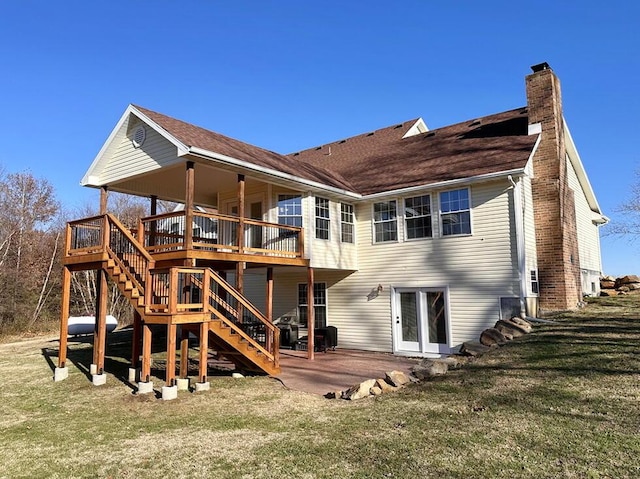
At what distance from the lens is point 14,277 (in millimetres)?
23250

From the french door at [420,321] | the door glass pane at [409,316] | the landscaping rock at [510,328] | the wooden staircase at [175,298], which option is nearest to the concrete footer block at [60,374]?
the wooden staircase at [175,298]

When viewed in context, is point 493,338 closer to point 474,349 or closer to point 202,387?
point 474,349

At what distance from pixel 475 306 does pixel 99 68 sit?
15.5 meters

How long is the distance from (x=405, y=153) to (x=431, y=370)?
998cm

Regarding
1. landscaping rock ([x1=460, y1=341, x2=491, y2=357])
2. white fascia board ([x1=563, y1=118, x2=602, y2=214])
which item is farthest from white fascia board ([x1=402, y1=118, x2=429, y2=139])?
landscaping rock ([x1=460, y1=341, x2=491, y2=357])

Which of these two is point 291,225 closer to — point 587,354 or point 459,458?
point 587,354

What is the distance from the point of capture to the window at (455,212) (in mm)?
12195

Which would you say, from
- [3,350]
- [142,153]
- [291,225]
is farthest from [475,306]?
[3,350]

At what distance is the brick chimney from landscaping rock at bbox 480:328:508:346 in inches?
115

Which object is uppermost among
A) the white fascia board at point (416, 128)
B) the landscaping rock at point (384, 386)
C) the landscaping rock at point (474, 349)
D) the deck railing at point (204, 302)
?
the white fascia board at point (416, 128)

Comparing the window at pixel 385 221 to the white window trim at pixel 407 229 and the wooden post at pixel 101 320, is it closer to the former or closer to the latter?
the white window trim at pixel 407 229

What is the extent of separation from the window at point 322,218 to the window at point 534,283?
238 inches

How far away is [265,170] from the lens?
1089cm

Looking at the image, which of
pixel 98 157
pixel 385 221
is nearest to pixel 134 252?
pixel 98 157
